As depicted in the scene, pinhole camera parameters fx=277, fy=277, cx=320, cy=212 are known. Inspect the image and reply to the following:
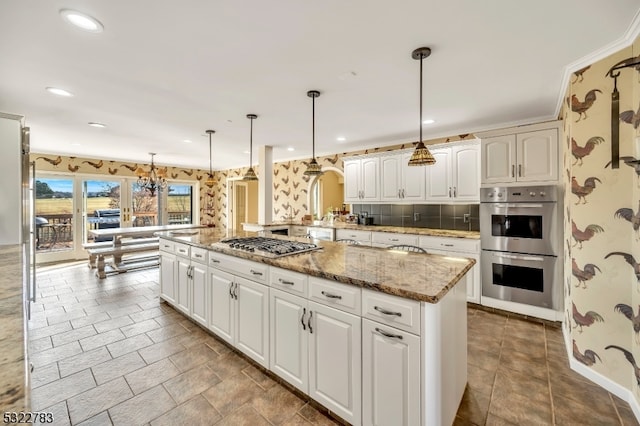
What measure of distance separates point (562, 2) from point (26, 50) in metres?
3.51

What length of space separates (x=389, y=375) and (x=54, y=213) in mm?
7786

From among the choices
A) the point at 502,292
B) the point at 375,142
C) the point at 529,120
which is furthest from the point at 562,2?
the point at 375,142

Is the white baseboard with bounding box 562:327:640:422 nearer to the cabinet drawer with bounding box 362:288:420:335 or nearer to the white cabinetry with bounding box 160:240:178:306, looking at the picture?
the cabinet drawer with bounding box 362:288:420:335

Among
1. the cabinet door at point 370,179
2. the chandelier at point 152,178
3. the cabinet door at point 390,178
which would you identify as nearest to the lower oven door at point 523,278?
the cabinet door at point 390,178

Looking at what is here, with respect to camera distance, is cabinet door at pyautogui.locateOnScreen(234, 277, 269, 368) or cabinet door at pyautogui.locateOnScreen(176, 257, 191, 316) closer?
cabinet door at pyautogui.locateOnScreen(234, 277, 269, 368)

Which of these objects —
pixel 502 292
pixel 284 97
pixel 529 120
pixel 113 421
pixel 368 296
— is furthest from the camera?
pixel 529 120

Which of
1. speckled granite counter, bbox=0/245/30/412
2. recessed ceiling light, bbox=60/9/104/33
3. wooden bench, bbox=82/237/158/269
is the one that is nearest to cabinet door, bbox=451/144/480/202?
recessed ceiling light, bbox=60/9/104/33

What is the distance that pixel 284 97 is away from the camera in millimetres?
2904

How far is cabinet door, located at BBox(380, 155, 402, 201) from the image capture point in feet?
14.5

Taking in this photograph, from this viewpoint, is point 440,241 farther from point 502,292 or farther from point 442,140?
point 442,140

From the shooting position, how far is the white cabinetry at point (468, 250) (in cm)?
348

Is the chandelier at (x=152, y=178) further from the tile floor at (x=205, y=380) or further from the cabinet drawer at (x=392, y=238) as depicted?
the cabinet drawer at (x=392, y=238)

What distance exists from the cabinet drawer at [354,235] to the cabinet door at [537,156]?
2086 mm

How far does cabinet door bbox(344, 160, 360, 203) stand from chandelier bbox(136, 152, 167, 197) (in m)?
3.91
